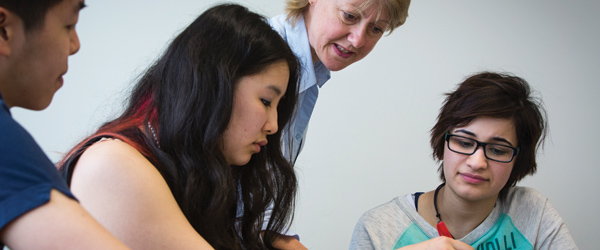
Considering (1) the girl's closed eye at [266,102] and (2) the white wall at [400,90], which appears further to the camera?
(2) the white wall at [400,90]

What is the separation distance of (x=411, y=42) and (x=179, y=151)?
148 centimetres

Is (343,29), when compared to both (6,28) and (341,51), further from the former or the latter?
(6,28)

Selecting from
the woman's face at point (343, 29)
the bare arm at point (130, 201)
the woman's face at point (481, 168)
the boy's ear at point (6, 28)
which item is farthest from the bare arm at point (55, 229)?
the woman's face at point (481, 168)

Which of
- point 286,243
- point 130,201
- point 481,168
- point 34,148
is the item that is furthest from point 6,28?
point 481,168

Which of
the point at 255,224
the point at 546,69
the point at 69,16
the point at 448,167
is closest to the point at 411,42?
the point at 546,69

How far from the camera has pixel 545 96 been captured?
2.25m

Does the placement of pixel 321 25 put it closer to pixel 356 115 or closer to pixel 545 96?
pixel 356 115

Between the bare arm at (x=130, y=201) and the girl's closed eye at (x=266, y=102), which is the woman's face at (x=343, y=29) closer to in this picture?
the girl's closed eye at (x=266, y=102)

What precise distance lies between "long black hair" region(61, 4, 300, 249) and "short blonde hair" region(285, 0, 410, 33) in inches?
14.1

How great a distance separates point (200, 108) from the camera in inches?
36.7

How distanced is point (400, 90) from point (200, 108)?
137 cm

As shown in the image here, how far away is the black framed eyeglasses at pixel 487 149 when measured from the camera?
1407mm

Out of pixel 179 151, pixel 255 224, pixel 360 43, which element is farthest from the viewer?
pixel 360 43

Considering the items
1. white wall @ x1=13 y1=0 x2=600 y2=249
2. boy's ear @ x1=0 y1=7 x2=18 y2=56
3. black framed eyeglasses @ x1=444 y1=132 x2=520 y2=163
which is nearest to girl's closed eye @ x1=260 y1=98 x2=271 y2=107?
boy's ear @ x1=0 y1=7 x2=18 y2=56
